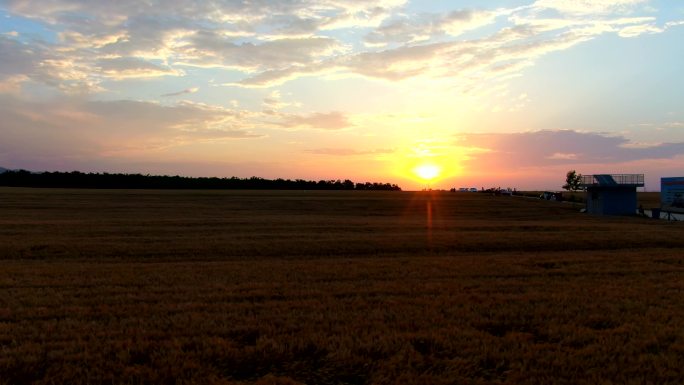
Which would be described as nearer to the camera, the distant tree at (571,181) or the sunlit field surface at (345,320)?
the sunlit field surface at (345,320)

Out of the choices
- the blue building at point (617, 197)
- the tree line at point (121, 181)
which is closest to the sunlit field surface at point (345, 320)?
the blue building at point (617, 197)

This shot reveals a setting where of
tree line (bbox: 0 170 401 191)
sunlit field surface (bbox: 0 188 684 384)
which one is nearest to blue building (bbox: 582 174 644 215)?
sunlit field surface (bbox: 0 188 684 384)

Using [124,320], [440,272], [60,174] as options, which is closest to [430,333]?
[124,320]

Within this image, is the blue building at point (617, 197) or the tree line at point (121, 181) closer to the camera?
the blue building at point (617, 197)

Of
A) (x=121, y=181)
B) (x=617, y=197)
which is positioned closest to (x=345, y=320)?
(x=617, y=197)

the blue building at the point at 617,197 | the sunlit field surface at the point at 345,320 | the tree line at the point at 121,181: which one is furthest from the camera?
the tree line at the point at 121,181

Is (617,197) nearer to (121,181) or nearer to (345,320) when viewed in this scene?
(345,320)

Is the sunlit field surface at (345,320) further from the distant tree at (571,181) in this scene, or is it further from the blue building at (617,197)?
the distant tree at (571,181)

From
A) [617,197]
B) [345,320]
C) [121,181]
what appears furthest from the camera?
[121,181]

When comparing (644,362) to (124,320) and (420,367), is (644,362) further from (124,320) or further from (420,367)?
(124,320)

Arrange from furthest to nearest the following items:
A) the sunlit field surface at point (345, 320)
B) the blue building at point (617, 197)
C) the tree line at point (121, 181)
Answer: the tree line at point (121, 181), the blue building at point (617, 197), the sunlit field surface at point (345, 320)

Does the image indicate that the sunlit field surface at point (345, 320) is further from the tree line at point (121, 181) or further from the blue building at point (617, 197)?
the tree line at point (121, 181)

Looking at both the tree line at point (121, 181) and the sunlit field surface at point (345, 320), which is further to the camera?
the tree line at point (121, 181)

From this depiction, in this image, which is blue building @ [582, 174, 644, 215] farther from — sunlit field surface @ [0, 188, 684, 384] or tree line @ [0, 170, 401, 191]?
tree line @ [0, 170, 401, 191]
